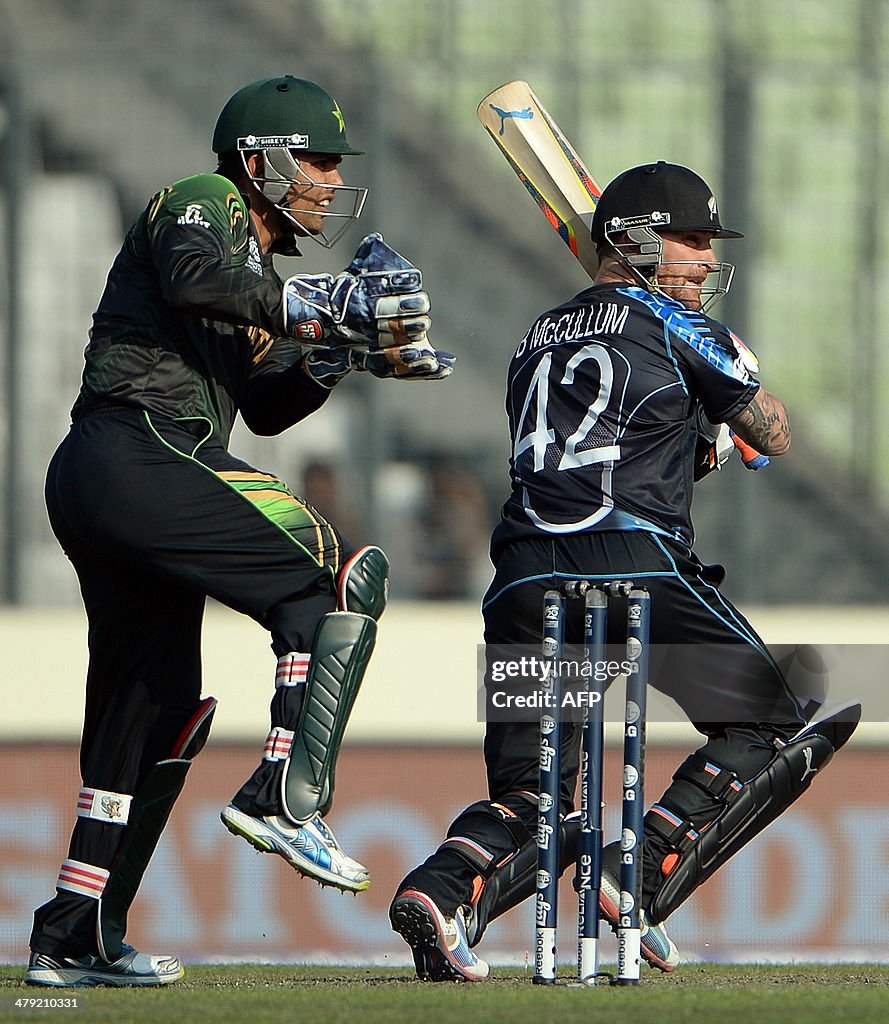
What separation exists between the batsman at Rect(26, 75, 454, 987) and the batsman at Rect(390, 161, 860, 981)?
35cm

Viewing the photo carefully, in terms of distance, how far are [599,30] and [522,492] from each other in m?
3.79

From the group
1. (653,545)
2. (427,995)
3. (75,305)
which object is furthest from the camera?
(75,305)

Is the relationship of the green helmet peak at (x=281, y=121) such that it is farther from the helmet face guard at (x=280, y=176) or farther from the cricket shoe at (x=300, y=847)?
the cricket shoe at (x=300, y=847)

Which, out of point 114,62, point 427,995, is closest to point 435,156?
point 114,62

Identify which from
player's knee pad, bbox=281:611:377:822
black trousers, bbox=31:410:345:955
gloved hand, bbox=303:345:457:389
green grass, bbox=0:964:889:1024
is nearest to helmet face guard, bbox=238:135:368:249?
gloved hand, bbox=303:345:457:389

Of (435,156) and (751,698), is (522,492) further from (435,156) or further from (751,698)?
(435,156)

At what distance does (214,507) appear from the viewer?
3.79 meters

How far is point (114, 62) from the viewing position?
742cm

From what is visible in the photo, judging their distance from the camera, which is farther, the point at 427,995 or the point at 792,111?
the point at 792,111

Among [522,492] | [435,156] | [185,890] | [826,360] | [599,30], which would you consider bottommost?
[185,890]

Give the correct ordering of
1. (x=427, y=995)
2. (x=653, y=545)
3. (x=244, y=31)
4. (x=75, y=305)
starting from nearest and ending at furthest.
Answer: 1. (x=427, y=995)
2. (x=653, y=545)
3. (x=75, y=305)
4. (x=244, y=31)

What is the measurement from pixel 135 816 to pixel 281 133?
1442 millimetres

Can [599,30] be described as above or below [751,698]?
above

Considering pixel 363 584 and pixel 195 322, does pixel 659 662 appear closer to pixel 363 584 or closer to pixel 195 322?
pixel 363 584
